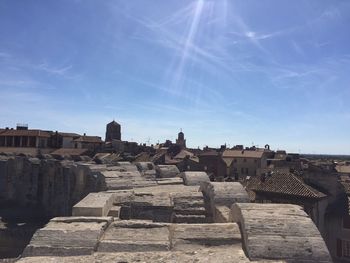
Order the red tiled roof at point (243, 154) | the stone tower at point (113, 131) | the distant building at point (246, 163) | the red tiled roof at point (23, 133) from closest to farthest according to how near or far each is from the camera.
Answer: the red tiled roof at point (23, 133) < the distant building at point (246, 163) < the red tiled roof at point (243, 154) < the stone tower at point (113, 131)

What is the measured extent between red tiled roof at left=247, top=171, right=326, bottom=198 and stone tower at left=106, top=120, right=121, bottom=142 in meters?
52.3

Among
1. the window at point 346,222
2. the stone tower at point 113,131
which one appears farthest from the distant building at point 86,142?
the window at point 346,222

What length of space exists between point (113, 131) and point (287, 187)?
55.7 meters

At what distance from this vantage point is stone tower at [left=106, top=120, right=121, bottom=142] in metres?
76.6

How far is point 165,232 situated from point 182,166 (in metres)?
43.2

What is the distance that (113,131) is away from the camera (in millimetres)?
76812

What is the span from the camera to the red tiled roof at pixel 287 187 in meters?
23.4

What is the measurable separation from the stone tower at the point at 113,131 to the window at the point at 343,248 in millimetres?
58257

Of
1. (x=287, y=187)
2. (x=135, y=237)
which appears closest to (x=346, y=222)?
(x=287, y=187)

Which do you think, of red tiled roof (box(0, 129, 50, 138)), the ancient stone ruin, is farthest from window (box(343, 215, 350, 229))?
red tiled roof (box(0, 129, 50, 138))

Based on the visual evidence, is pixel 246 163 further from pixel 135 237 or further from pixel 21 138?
pixel 135 237

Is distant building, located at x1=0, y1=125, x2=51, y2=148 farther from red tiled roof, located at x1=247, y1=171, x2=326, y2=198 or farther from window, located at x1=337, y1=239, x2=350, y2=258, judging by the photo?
window, located at x1=337, y1=239, x2=350, y2=258

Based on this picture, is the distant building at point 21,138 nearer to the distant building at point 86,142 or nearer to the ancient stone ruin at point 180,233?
the distant building at point 86,142

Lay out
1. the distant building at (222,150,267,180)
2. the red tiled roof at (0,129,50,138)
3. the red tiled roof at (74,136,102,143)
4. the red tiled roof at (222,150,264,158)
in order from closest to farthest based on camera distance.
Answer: the red tiled roof at (0,129,50,138), the distant building at (222,150,267,180), the red tiled roof at (222,150,264,158), the red tiled roof at (74,136,102,143)
